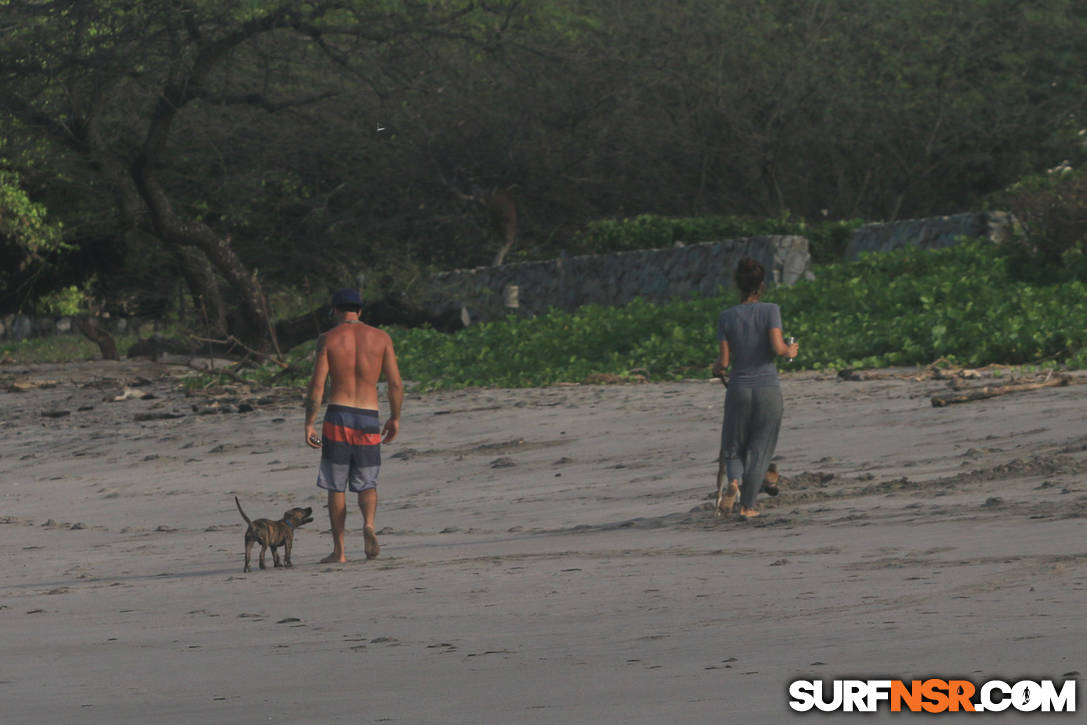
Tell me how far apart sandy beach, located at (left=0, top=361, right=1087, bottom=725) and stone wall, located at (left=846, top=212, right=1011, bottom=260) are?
Result: 9.64 meters

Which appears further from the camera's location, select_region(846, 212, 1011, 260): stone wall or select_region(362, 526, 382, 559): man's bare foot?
select_region(846, 212, 1011, 260): stone wall

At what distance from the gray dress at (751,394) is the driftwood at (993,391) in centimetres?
408

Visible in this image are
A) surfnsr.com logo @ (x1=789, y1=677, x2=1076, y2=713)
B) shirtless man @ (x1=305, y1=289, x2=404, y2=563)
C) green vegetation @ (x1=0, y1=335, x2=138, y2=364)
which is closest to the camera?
surfnsr.com logo @ (x1=789, y1=677, x2=1076, y2=713)

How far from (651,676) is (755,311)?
458 centimetres

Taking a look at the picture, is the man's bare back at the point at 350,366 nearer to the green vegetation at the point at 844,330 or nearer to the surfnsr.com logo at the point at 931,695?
the surfnsr.com logo at the point at 931,695

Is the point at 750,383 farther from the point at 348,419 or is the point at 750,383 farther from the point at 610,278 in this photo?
the point at 610,278

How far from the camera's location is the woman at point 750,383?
8.52 metres

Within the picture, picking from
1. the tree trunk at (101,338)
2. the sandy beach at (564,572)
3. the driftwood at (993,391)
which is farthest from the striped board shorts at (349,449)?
the tree trunk at (101,338)

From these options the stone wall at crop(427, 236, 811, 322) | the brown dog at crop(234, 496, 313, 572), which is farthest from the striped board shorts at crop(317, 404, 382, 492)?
the stone wall at crop(427, 236, 811, 322)

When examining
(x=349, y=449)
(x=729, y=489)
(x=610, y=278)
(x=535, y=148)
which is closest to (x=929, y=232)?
(x=610, y=278)

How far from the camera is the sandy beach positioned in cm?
419

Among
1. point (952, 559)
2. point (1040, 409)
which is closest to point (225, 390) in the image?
point (1040, 409)

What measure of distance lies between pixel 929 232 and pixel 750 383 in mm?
16361

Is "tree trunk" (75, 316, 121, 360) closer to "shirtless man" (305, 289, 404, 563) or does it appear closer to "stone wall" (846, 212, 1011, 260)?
"stone wall" (846, 212, 1011, 260)
